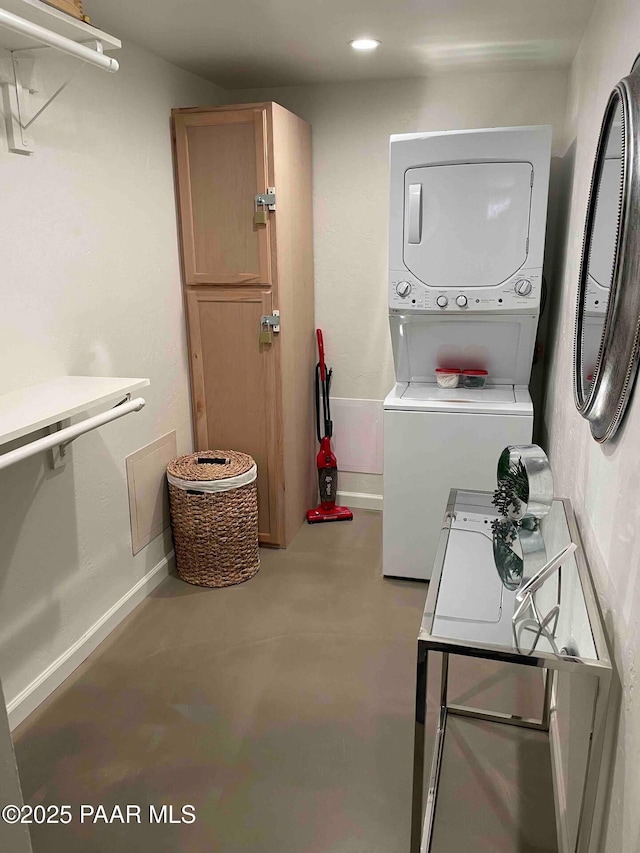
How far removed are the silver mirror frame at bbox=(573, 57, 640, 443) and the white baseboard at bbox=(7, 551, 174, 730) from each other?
76.0 inches

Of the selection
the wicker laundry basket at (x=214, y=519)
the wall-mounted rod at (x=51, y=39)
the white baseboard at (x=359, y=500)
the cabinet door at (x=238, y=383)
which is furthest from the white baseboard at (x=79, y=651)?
the wall-mounted rod at (x=51, y=39)

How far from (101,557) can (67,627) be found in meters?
0.29

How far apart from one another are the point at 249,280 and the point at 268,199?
366 mm

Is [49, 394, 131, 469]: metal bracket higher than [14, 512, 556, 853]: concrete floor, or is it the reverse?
[49, 394, 131, 469]: metal bracket

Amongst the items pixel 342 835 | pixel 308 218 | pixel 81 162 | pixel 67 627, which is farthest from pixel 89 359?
pixel 342 835

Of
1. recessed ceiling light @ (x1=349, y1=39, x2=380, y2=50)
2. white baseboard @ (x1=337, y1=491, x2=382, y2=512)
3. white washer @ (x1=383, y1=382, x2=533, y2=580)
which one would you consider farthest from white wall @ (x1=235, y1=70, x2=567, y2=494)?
white washer @ (x1=383, y1=382, x2=533, y2=580)

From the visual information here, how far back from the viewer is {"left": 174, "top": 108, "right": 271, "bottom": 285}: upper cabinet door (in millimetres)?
2881

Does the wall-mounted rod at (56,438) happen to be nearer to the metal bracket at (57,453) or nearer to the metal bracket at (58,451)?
the metal bracket at (58,451)

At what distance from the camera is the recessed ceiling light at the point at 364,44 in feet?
8.53

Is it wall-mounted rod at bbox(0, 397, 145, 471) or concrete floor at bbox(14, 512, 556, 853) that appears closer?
wall-mounted rod at bbox(0, 397, 145, 471)

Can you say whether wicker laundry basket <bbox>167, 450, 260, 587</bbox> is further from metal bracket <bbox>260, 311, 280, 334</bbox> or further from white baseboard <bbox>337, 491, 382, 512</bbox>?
white baseboard <bbox>337, 491, 382, 512</bbox>

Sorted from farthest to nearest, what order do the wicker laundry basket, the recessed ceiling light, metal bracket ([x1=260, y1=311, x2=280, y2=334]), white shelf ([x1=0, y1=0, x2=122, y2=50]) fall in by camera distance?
metal bracket ([x1=260, y1=311, x2=280, y2=334]) < the wicker laundry basket < the recessed ceiling light < white shelf ([x1=0, y1=0, x2=122, y2=50])

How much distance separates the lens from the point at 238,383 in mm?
3166

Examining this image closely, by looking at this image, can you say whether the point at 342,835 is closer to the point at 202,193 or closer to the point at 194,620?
the point at 194,620
